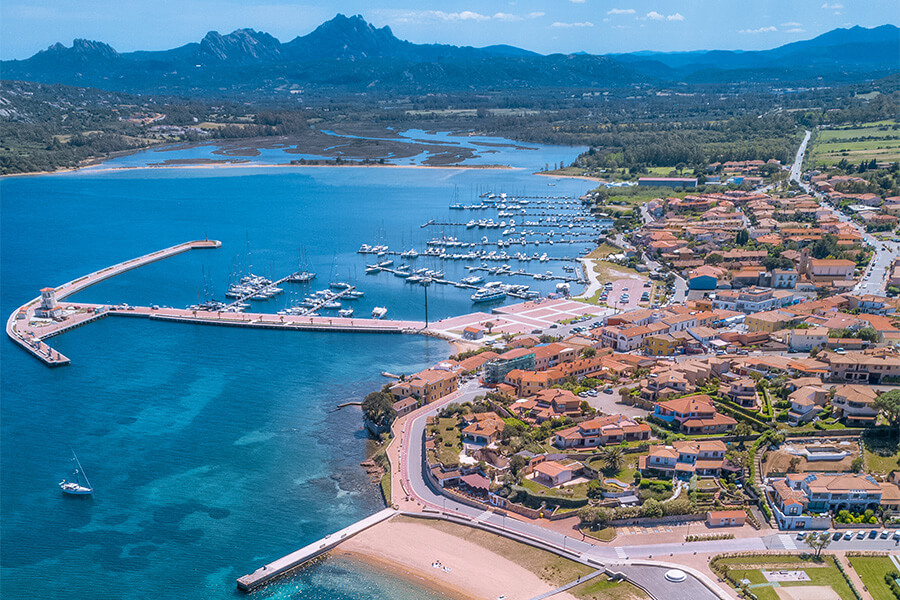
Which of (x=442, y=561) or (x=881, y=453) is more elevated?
(x=881, y=453)

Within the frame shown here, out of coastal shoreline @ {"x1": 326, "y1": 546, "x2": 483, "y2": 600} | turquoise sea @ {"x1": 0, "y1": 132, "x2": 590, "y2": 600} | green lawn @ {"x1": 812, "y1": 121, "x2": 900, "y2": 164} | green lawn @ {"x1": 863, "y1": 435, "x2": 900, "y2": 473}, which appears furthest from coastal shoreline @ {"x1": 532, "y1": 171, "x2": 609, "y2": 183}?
coastal shoreline @ {"x1": 326, "y1": 546, "x2": 483, "y2": 600}

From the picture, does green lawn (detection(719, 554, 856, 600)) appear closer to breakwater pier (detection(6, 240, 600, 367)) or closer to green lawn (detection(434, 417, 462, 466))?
green lawn (detection(434, 417, 462, 466))

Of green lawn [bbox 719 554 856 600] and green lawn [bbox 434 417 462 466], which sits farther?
green lawn [bbox 434 417 462 466]

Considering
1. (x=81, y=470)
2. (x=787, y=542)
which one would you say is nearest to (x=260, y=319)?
(x=81, y=470)

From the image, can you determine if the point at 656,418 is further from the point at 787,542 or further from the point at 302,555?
the point at 302,555

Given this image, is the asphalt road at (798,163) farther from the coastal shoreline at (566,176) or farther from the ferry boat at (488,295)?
the ferry boat at (488,295)

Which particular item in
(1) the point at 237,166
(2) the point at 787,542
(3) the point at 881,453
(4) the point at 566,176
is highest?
(1) the point at 237,166

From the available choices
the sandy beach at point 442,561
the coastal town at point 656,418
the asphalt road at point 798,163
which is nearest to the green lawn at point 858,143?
the asphalt road at point 798,163

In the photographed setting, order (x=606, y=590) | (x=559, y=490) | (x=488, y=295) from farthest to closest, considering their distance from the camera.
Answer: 1. (x=488, y=295)
2. (x=559, y=490)
3. (x=606, y=590)
